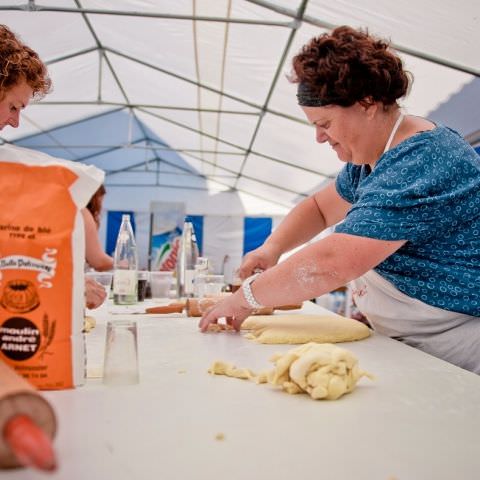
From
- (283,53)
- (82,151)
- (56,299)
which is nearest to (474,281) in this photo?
(56,299)

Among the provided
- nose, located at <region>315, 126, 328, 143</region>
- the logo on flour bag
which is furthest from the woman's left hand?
the logo on flour bag

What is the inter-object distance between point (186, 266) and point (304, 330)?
98cm

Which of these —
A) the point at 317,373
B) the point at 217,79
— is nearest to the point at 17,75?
the point at 317,373

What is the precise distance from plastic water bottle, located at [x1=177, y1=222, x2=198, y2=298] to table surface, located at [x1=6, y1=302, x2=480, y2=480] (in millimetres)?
1176

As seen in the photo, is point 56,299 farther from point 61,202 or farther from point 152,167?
point 152,167

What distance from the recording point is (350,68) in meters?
1.07

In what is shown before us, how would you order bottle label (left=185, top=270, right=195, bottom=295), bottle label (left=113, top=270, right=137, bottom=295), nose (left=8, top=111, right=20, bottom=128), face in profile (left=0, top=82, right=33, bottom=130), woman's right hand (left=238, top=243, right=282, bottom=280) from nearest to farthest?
face in profile (left=0, top=82, right=33, bottom=130), nose (left=8, top=111, right=20, bottom=128), woman's right hand (left=238, top=243, right=282, bottom=280), bottle label (left=113, top=270, right=137, bottom=295), bottle label (left=185, top=270, right=195, bottom=295)

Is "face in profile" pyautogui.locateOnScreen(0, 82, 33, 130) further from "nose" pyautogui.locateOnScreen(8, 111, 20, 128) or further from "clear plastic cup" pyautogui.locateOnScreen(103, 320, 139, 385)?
"clear plastic cup" pyautogui.locateOnScreen(103, 320, 139, 385)

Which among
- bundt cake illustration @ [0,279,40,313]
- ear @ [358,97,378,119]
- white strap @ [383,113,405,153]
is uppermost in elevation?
ear @ [358,97,378,119]

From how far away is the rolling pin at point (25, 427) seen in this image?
0.33 meters

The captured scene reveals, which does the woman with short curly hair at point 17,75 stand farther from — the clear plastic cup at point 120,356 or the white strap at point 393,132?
the white strap at point 393,132

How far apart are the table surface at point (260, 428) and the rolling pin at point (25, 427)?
68 millimetres

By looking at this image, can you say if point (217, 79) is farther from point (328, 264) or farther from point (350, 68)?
point (328, 264)

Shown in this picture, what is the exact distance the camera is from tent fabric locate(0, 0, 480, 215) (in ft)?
11.2
